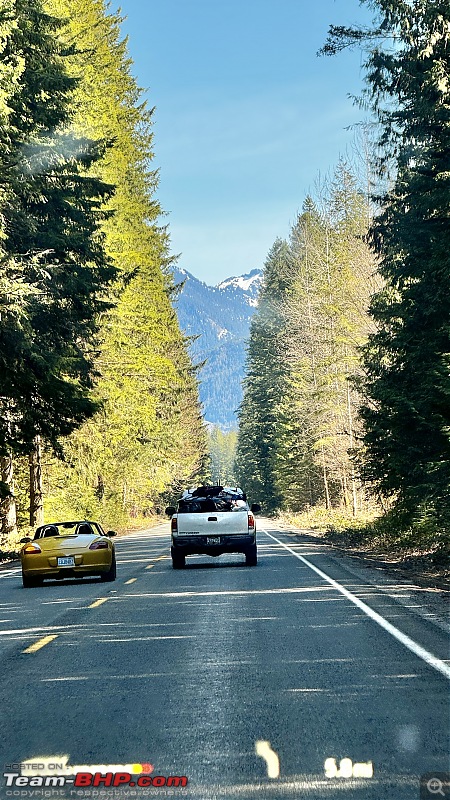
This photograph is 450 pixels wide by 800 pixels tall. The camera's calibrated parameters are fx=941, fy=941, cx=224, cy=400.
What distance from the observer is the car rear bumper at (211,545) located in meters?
21.6

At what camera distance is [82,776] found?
5262 mm

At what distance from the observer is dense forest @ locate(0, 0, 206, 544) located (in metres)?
23.0

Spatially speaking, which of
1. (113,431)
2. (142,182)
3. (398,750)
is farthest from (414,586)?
(142,182)

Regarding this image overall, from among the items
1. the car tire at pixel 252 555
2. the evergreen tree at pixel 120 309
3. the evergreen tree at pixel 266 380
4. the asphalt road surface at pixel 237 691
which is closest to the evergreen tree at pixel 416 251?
the car tire at pixel 252 555

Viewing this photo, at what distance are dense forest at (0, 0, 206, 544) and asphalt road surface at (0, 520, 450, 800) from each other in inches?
432

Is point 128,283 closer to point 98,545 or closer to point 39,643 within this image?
point 98,545

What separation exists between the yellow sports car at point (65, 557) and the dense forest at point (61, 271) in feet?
18.9

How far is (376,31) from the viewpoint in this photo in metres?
19.8

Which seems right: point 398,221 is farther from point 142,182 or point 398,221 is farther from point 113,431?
point 142,182

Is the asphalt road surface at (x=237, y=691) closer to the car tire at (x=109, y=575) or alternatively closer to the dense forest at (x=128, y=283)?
the car tire at (x=109, y=575)

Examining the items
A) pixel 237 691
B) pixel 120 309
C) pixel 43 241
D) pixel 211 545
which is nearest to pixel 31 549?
pixel 211 545

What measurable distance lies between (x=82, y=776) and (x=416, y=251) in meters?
15.6

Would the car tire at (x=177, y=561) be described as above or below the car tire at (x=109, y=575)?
above

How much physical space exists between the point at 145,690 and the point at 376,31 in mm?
16293
